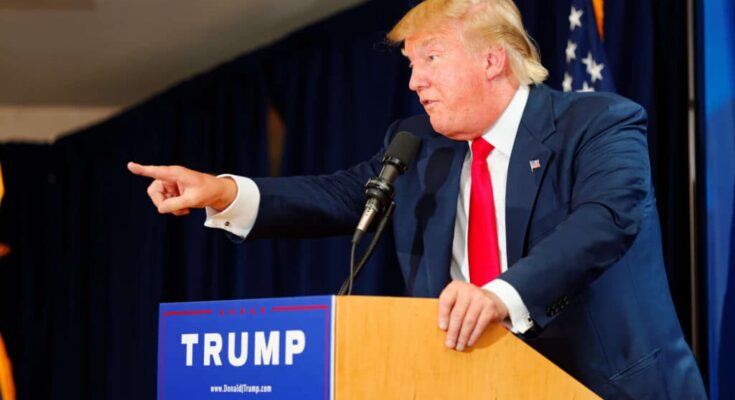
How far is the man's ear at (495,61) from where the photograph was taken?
2.34 m

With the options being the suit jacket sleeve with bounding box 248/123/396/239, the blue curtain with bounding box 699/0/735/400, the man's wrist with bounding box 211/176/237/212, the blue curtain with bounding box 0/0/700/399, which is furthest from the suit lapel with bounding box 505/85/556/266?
the blue curtain with bounding box 0/0/700/399

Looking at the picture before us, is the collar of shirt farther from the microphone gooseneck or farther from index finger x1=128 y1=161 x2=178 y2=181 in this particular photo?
index finger x1=128 y1=161 x2=178 y2=181

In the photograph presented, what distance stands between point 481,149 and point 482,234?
19 centimetres

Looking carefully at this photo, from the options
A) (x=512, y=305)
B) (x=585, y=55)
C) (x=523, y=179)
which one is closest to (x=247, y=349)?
(x=512, y=305)

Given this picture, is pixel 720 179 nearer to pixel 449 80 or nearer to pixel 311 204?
pixel 449 80

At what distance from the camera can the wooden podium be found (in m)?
1.62

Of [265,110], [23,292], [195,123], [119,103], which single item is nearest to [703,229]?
[265,110]

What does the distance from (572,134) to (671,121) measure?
6.17 feet

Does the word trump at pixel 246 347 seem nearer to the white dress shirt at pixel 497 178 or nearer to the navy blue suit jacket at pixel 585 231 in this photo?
the navy blue suit jacket at pixel 585 231

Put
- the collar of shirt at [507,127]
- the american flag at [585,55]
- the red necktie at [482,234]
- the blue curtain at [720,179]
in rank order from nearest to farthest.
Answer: the red necktie at [482,234] → the collar of shirt at [507,127] → the blue curtain at [720,179] → the american flag at [585,55]

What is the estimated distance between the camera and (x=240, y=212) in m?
2.23

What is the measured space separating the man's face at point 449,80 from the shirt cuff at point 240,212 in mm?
397

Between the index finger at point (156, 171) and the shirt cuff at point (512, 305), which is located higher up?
the index finger at point (156, 171)

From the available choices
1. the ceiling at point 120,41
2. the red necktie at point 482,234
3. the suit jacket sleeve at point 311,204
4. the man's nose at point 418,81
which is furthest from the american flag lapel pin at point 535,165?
the ceiling at point 120,41
